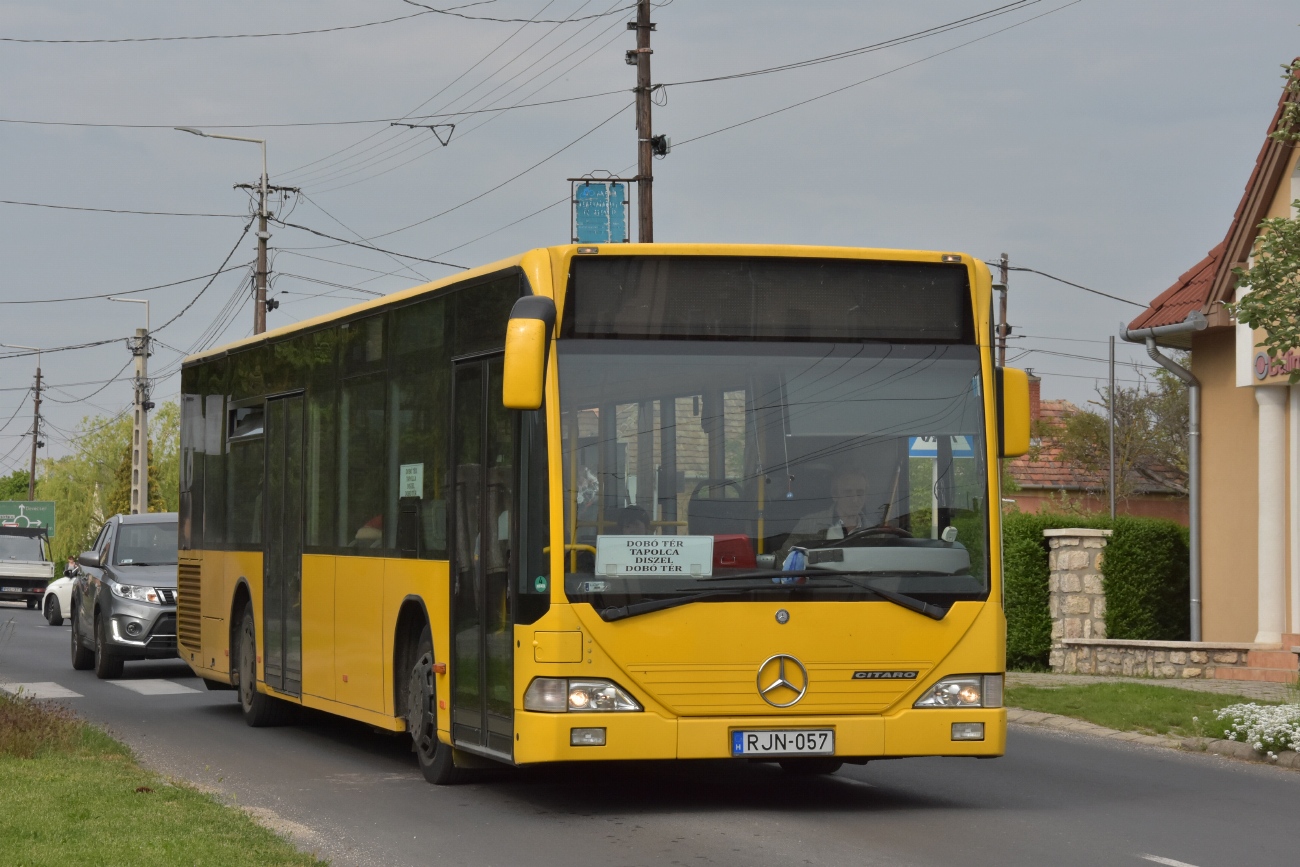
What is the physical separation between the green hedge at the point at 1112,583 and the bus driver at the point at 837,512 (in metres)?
13.5

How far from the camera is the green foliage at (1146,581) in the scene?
23.0 meters

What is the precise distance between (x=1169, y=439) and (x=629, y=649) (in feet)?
180

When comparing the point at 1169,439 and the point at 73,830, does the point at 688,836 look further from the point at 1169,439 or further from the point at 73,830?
the point at 1169,439

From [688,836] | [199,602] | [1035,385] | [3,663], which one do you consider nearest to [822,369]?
[688,836]

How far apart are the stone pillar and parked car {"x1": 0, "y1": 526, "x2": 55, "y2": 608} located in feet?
122

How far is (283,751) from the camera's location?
14.1 meters

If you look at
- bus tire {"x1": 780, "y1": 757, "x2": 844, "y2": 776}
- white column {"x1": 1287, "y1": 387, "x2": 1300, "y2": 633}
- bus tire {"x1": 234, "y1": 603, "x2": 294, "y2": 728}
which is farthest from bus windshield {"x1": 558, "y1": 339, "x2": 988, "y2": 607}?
white column {"x1": 1287, "y1": 387, "x2": 1300, "y2": 633}

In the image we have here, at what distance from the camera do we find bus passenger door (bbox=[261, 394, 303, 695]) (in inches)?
567

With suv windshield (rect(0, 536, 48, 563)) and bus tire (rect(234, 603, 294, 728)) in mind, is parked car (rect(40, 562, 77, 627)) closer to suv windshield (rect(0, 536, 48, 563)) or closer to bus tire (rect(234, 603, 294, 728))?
suv windshield (rect(0, 536, 48, 563))

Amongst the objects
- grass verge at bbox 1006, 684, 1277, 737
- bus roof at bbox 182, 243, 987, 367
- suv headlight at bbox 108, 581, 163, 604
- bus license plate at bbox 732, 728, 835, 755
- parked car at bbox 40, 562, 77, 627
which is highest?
bus roof at bbox 182, 243, 987, 367

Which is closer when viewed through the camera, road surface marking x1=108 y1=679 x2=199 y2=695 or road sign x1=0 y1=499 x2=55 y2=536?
road surface marking x1=108 y1=679 x2=199 y2=695

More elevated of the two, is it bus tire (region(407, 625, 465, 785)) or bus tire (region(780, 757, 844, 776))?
bus tire (region(407, 625, 465, 785))

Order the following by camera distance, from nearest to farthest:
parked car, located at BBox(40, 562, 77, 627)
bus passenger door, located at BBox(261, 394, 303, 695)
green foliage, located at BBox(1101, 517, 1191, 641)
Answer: bus passenger door, located at BBox(261, 394, 303, 695) < green foliage, located at BBox(1101, 517, 1191, 641) < parked car, located at BBox(40, 562, 77, 627)

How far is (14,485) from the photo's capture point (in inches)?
6250
